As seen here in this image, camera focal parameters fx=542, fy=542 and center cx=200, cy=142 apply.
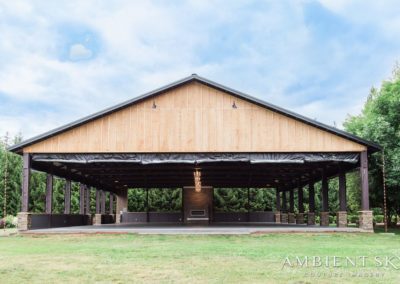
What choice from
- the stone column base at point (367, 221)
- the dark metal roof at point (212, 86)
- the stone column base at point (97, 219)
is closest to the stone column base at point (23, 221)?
the dark metal roof at point (212, 86)

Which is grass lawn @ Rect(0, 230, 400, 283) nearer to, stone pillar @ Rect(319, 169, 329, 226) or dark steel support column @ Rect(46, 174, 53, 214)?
dark steel support column @ Rect(46, 174, 53, 214)

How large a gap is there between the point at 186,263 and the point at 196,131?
38.9 feet

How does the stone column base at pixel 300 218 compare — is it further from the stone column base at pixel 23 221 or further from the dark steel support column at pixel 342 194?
the stone column base at pixel 23 221

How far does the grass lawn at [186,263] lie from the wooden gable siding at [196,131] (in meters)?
5.41

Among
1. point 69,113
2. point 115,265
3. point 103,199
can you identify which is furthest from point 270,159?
point 69,113

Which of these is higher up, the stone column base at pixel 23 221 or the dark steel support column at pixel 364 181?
the dark steel support column at pixel 364 181

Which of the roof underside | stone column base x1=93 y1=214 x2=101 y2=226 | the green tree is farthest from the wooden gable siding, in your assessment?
stone column base x1=93 y1=214 x2=101 y2=226

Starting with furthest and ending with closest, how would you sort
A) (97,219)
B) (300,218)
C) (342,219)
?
(97,219) → (300,218) → (342,219)

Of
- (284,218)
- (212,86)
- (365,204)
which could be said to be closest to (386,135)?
(365,204)

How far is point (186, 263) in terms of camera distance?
11852 millimetres

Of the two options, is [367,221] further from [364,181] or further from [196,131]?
[196,131]

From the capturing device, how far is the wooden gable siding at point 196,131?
23.2 metres

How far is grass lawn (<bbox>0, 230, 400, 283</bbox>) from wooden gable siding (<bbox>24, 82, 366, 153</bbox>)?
5413 millimetres

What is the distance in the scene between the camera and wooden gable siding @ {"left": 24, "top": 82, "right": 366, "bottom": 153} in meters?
23.2
